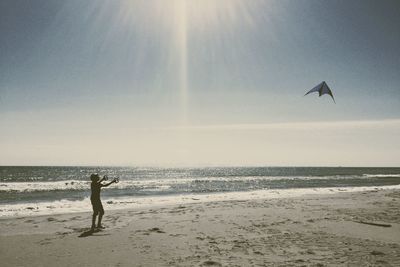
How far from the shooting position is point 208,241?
8.45m

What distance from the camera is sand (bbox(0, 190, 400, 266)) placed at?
6.81m

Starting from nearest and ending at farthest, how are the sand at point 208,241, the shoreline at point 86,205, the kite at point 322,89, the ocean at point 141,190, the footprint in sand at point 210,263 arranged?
the footprint in sand at point 210,263 < the sand at point 208,241 < the kite at point 322,89 < the shoreline at point 86,205 < the ocean at point 141,190

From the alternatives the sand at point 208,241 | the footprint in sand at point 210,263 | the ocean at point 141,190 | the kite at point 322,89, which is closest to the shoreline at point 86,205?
the ocean at point 141,190

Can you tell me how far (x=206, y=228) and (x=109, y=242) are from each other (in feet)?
9.82

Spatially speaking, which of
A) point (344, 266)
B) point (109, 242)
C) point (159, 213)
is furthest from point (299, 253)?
point (159, 213)

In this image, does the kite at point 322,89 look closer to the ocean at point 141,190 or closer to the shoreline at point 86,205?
the shoreline at point 86,205

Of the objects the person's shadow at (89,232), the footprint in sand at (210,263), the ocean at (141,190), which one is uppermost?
the footprint in sand at (210,263)

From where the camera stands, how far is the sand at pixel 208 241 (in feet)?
22.4

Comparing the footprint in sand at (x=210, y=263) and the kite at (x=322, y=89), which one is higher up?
the kite at (x=322, y=89)

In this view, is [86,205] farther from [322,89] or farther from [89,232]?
[322,89]

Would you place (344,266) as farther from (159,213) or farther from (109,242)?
(159,213)

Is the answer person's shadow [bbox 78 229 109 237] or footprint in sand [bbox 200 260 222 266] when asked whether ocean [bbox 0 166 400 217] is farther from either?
footprint in sand [bbox 200 260 222 266]

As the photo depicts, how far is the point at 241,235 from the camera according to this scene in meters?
9.16

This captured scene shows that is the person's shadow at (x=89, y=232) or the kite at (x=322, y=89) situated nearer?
the person's shadow at (x=89, y=232)
